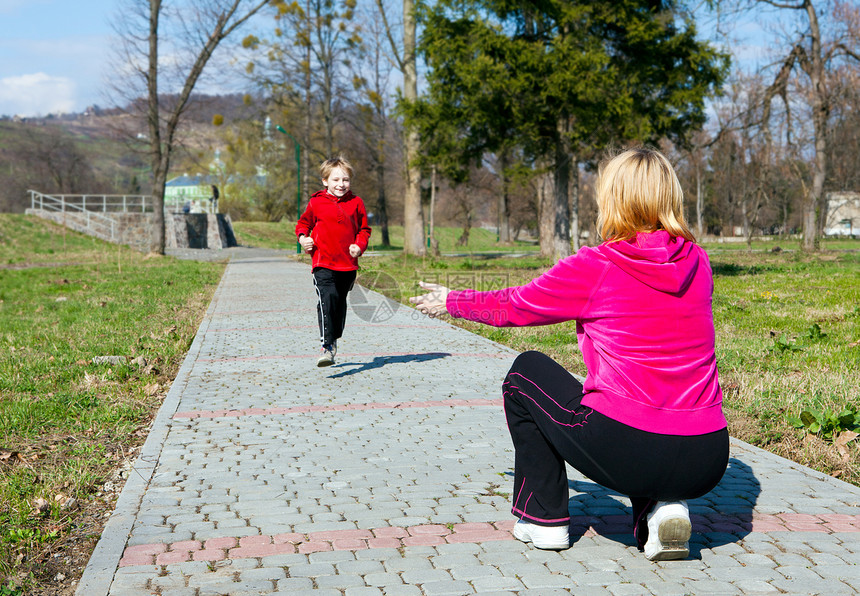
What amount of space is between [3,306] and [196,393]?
8995 mm

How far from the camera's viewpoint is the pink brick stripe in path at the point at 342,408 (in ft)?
19.6

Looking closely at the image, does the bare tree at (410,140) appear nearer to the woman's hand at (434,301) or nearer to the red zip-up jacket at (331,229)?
the red zip-up jacket at (331,229)

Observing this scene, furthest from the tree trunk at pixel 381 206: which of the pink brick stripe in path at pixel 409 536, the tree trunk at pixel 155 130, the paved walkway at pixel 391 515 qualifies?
the pink brick stripe in path at pixel 409 536

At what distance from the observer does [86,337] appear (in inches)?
378

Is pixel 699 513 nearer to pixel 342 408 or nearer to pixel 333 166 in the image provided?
pixel 342 408

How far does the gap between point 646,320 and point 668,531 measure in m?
0.89

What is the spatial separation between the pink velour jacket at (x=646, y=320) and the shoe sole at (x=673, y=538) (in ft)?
1.34

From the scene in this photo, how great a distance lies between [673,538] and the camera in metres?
3.21

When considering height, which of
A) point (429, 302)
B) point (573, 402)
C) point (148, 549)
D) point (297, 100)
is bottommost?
point (148, 549)

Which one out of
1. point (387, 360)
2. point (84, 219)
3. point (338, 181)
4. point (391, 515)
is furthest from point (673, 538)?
point (84, 219)

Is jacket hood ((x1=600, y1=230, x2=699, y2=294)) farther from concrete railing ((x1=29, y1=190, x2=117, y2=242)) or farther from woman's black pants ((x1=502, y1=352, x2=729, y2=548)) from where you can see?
concrete railing ((x1=29, y1=190, x2=117, y2=242))

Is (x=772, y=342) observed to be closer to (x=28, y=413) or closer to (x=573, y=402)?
(x=573, y=402)

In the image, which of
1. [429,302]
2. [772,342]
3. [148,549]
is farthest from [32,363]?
[772,342]

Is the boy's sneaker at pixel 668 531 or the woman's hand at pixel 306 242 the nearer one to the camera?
the boy's sneaker at pixel 668 531
